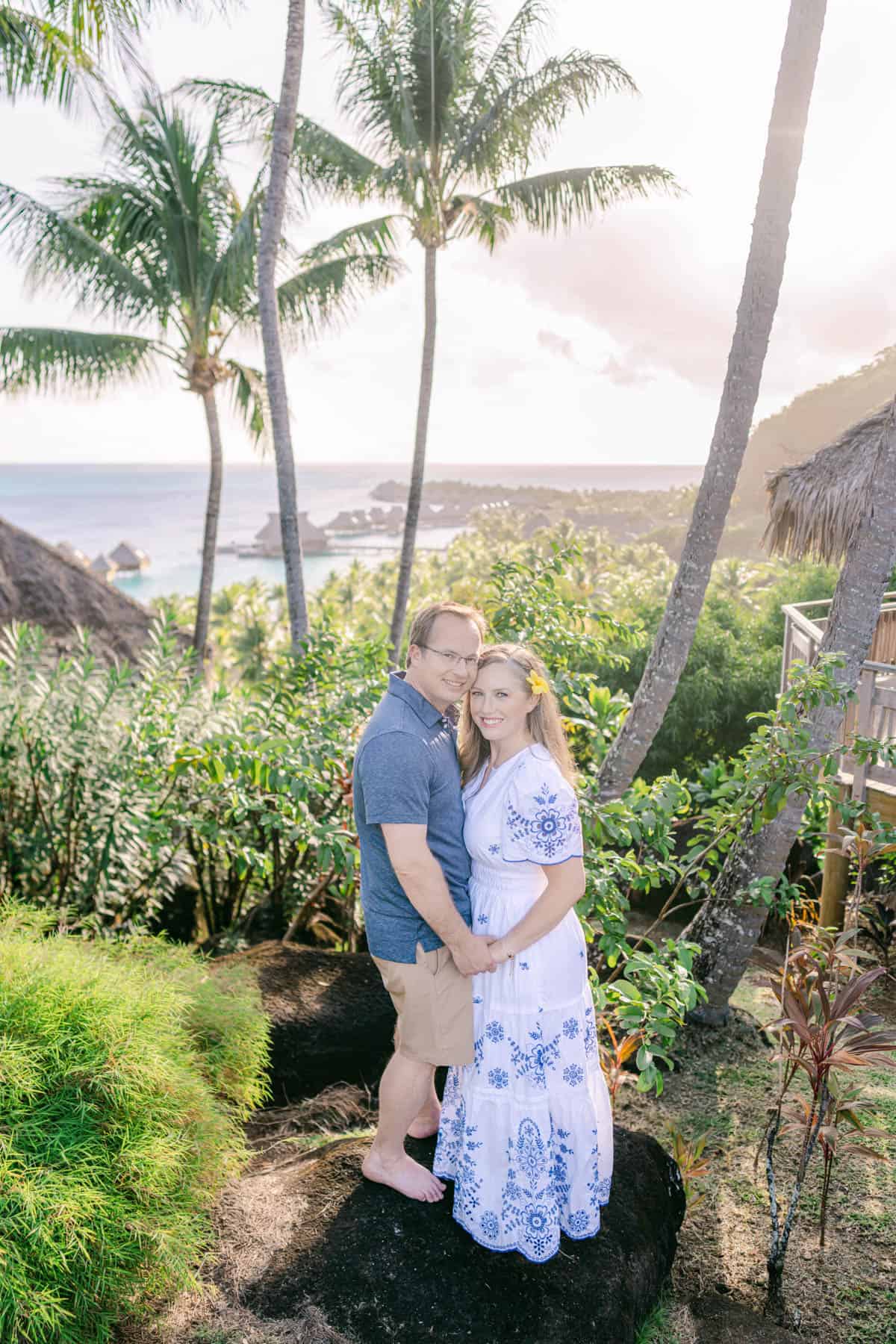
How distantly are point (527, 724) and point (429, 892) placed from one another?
0.61 m

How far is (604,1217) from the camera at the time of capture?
322 centimetres

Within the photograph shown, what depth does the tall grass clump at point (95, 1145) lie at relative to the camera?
97.0 inches

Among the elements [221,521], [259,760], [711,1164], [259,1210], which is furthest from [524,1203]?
[221,521]

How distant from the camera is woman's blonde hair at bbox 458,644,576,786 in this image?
2.76 metres

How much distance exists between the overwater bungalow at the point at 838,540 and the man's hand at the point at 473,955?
4.23 meters

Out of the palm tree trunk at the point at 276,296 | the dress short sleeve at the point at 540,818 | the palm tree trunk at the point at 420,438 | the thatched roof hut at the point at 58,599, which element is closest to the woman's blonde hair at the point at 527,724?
the dress short sleeve at the point at 540,818

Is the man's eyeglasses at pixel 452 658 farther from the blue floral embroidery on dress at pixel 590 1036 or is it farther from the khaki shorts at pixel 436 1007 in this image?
the blue floral embroidery on dress at pixel 590 1036

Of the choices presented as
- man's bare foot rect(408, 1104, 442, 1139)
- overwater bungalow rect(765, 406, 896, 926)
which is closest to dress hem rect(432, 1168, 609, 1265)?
man's bare foot rect(408, 1104, 442, 1139)

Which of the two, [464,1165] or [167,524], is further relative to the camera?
[167,524]

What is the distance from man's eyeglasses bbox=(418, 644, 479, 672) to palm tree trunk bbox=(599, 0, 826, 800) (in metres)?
2.43

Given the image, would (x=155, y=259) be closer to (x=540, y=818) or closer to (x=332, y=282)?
(x=332, y=282)

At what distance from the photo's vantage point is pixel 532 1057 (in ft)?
A: 9.34

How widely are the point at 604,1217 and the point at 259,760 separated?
2.36 metres

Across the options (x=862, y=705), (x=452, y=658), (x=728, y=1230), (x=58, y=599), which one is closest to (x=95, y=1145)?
(x=452, y=658)
